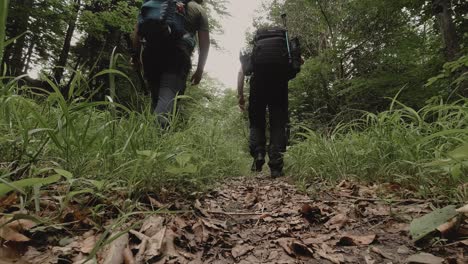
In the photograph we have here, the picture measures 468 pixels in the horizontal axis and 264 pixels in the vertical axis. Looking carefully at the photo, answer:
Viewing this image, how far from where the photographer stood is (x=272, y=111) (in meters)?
4.13

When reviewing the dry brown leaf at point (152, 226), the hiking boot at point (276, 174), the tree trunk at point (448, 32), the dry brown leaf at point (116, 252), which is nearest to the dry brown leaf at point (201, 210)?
the dry brown leaf at point (152, 226)

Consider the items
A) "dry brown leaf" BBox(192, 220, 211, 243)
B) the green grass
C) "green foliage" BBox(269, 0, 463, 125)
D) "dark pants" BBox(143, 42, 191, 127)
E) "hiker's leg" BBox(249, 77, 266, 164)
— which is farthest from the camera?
"green foliage" BBox(269, 0, 463, 125)

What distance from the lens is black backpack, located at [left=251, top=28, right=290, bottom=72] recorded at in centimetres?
381

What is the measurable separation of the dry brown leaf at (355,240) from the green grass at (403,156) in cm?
50

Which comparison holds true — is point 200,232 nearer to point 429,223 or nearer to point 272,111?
point 429,223

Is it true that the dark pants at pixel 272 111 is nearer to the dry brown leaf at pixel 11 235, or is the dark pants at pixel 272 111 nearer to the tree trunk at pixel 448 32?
the tree trunk at pixel 448 32

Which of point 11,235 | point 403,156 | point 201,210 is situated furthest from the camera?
point 403,156

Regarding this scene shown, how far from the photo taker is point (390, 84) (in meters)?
6.68

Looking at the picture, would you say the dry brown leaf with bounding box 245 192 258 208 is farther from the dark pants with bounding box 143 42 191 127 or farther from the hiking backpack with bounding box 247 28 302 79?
the hiking backpack with bounding box 247 28 302 79

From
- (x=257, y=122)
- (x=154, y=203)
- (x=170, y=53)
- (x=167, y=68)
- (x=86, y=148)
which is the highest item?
(x=170, y=53)

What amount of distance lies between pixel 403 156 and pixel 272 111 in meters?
2.19

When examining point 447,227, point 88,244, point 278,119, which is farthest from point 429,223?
point 278,119

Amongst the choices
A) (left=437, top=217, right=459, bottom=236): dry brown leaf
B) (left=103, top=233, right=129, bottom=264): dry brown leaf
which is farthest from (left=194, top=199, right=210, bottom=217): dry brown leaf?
(left=437, top=217, right=459, bottom=236): dry brown leaf

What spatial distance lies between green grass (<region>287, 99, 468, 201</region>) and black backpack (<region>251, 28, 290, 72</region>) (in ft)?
3.76
